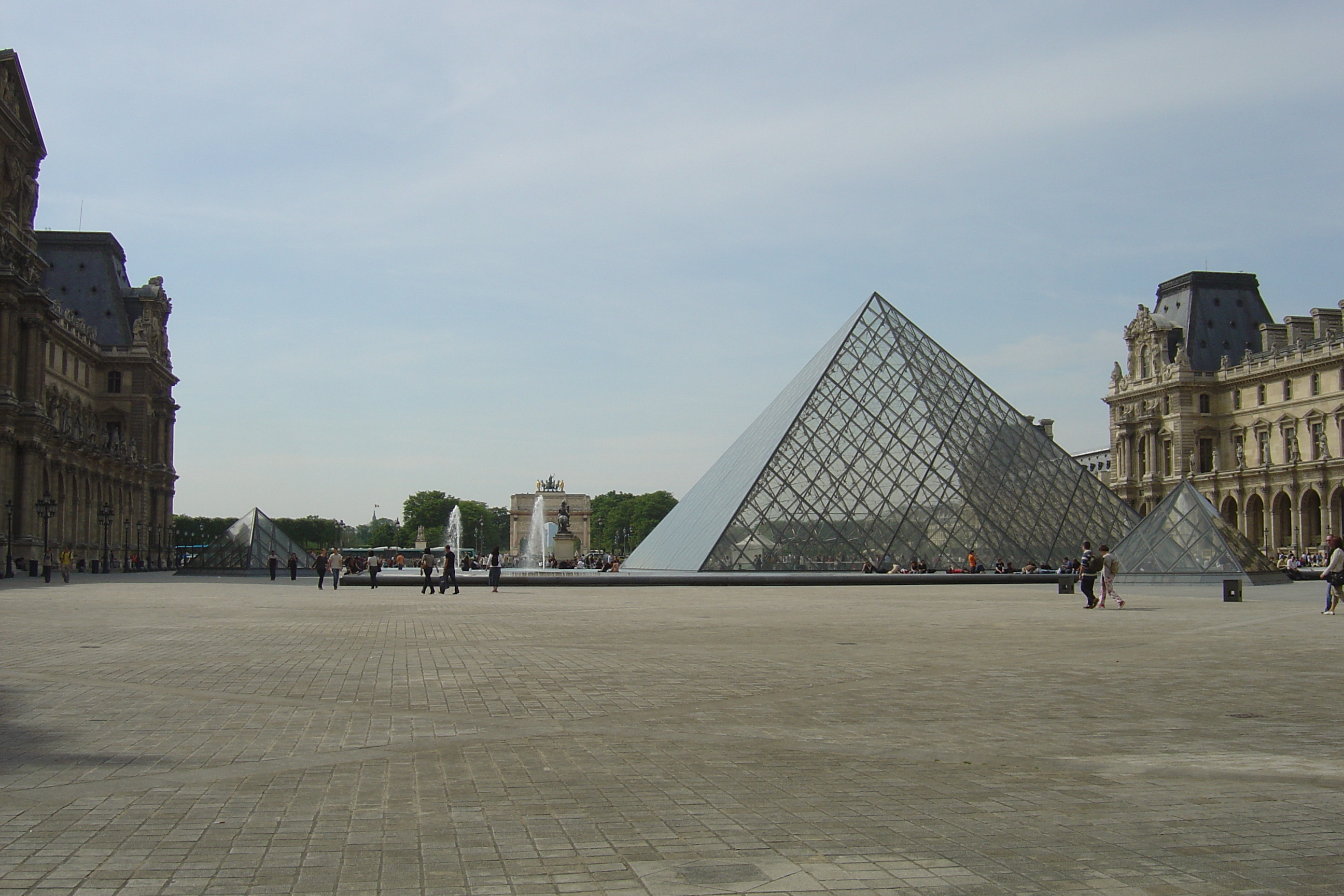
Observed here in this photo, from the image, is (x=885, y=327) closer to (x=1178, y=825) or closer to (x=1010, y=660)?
(x=1010, y=660)

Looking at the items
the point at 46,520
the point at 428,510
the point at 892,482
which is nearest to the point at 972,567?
the point at 892,482

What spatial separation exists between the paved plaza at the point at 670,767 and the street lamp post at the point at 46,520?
2814cm

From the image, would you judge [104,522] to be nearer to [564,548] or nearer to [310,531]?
[564,548]

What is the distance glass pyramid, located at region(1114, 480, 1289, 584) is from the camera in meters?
32.0

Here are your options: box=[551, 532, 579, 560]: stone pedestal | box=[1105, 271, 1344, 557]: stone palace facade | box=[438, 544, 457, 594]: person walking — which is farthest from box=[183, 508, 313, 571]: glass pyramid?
box=[1105, 271, 1344, 557]: stone palace facade

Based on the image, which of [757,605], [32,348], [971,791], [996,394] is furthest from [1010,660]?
[32,348]

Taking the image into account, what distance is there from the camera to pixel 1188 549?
107 feet

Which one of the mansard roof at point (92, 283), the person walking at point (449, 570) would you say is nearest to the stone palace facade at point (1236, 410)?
the person walking at point (449, 570)

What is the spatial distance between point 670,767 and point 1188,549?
99.5 feet

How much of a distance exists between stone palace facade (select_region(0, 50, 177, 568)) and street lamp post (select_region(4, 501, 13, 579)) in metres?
0.14

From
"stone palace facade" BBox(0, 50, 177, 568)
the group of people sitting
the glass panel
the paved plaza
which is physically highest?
"stone palace facade" BBox(0, 50, 177, 568)

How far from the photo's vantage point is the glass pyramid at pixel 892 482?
3769 centimetres

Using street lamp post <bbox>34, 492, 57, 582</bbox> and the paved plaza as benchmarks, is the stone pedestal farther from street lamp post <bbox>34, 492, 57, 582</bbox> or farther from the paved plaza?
the paved plaza

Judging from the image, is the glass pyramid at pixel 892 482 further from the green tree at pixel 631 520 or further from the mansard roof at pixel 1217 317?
the green tree at pixel 631 520
